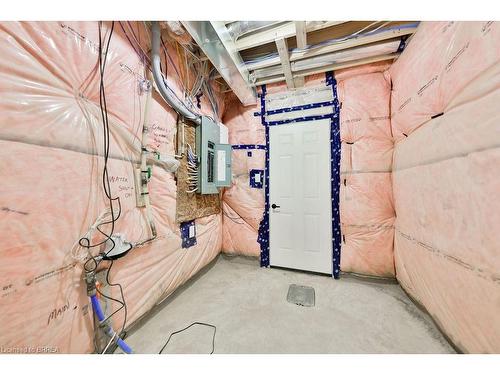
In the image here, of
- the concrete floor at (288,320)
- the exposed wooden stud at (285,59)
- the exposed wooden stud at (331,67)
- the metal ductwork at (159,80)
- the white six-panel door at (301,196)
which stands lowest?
the concrete floor at (288,320)

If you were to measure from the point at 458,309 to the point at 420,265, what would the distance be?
432 millimetres

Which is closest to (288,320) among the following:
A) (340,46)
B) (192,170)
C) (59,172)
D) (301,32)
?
(192,170)

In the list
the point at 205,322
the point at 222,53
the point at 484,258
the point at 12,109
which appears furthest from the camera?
the point at 222,53

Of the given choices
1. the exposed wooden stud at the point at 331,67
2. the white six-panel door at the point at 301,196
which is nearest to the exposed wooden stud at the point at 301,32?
the exposed wooden stud at the point at 331,67

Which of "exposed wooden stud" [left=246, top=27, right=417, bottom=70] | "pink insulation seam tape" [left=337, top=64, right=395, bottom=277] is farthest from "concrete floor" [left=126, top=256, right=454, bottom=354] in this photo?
"exposed wooden stud" [left=246, top=27, right=417, bottom=70]

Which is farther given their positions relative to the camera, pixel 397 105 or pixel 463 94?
pixel 397 105

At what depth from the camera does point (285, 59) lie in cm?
196

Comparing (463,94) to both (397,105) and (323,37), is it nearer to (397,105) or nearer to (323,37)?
(397,105)

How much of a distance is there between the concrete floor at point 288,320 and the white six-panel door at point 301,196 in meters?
0.34

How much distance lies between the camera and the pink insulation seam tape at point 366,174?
6.69 ft

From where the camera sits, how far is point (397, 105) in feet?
6.12

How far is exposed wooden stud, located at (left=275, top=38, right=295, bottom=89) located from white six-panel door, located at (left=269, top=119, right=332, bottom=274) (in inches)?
21.0

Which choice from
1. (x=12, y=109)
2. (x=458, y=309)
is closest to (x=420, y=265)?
(x=458, y=309)

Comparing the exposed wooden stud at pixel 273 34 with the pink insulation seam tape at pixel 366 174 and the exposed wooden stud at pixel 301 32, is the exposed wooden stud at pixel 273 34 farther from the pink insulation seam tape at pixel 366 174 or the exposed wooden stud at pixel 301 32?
the pink insulation seam tape at pixel 366 174
